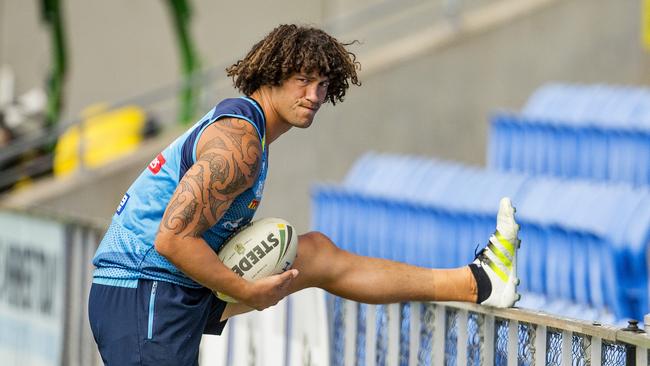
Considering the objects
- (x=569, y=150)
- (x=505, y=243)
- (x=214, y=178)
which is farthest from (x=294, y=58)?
(x=569, y=150)

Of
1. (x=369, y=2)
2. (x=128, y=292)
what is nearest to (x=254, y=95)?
(x=128, y=292)

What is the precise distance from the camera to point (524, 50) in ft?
37.1

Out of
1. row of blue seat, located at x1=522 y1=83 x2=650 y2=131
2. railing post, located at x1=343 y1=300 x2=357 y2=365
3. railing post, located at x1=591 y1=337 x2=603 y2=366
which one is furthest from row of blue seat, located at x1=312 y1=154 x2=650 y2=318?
railing post, located at x1=591 y1=337 x2=603 y2=366

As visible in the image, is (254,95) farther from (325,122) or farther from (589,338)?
(325,122)

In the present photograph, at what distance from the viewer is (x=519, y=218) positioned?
7.39m

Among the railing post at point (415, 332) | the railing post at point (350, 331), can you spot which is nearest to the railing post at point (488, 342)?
the railing post at point (415, 332)

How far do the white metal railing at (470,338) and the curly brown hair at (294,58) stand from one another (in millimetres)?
1012

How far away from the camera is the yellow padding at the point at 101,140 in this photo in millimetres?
12117

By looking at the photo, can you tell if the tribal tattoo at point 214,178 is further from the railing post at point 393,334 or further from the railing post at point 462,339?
the railing post at point 393,334

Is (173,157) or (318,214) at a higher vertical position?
(318,214)

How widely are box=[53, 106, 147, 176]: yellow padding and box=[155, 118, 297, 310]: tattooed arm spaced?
8049 millimetres

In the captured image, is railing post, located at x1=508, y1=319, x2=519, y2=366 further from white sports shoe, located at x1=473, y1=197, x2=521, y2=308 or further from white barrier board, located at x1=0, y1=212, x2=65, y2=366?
white barrier board, located at x1=0, y1=212, x2=65, y2=366

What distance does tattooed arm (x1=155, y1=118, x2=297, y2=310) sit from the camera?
3807mm

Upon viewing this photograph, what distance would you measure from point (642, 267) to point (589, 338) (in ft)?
9.85
